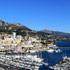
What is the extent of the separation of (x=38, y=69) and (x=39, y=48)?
32.0 metres

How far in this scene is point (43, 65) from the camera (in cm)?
3020

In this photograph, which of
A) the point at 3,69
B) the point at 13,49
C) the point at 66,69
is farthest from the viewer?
the point at 13,49

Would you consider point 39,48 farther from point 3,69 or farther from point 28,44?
point 3,69

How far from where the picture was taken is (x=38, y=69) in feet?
87.6

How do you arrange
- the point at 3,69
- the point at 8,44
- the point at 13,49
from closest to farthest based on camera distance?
the point at 3,69 < the point at 13,49 < the point at 8,44

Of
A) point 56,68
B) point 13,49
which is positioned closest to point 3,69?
point 56,68

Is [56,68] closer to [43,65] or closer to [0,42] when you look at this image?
[43,65]

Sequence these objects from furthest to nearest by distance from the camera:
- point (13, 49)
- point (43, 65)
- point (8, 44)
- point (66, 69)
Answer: point (8, 44) < point (13, 49) < point (43, 65) < point (66, 69)

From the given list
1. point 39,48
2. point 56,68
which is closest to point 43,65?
point 56,68

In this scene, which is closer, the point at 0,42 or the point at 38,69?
the point at 38,69

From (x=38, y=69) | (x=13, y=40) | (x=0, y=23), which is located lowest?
(x=38, y=69)

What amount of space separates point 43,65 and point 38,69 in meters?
3.57

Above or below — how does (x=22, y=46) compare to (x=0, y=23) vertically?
below

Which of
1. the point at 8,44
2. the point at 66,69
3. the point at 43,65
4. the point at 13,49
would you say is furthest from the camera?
the point at 8,44
